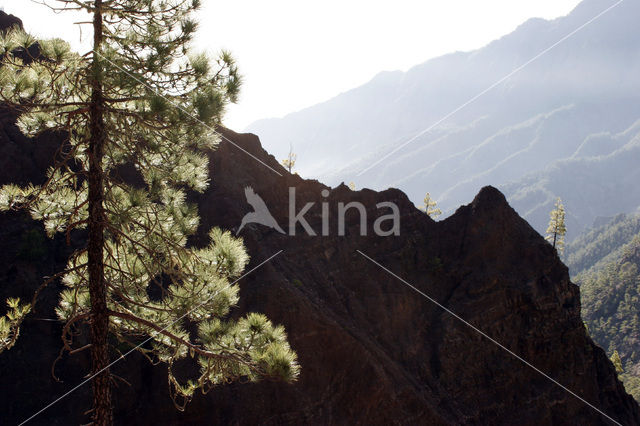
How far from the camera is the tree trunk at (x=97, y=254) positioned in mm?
7297

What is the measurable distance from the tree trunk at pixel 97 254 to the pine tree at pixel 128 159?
0.02 metres

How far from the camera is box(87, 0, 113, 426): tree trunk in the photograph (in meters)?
7.30

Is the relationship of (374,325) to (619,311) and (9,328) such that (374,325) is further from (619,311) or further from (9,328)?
(619,311)

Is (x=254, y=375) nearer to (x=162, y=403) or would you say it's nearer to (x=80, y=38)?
(x=80, y=38)

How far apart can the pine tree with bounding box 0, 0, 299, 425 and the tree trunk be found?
16mm

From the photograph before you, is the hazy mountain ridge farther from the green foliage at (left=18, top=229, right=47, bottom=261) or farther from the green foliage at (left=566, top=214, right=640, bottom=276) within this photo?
the green foliage at (left=18, top=229, right=47, bottom=261)

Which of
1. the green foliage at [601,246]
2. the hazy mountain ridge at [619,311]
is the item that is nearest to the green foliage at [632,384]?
the hazy mountain ridge at [619,311]

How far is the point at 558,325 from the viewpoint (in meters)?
20.0

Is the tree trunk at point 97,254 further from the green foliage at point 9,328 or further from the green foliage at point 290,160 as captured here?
the green foliage at point 290,160

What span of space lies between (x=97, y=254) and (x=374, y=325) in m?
14.1
